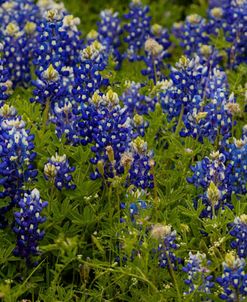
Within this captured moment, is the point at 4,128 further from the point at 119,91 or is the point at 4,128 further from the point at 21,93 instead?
the point at 21,93

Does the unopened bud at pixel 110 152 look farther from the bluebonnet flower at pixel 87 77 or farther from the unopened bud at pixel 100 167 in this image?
the bluebonnet flower at pixel 87 77

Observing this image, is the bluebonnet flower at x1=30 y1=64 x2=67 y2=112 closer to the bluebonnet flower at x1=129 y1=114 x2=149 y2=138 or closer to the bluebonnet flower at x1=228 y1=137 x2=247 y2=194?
the bluebonnet flower at x1=129 y1=114 x2=149 y2=138

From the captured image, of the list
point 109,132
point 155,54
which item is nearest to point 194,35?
point 155,54

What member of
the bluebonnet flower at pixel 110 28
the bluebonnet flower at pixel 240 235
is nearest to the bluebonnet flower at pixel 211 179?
the bluebonnet flower at pixel 240 235

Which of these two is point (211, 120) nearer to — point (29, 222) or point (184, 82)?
point (184, 82)

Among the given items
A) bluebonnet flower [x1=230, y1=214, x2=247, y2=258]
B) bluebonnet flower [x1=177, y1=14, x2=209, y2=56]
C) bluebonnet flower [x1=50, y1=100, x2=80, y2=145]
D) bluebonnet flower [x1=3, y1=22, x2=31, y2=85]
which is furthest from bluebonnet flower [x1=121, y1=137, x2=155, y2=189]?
bluebonnet flower [x1=177, y1=14, x2=209, y2=56]
